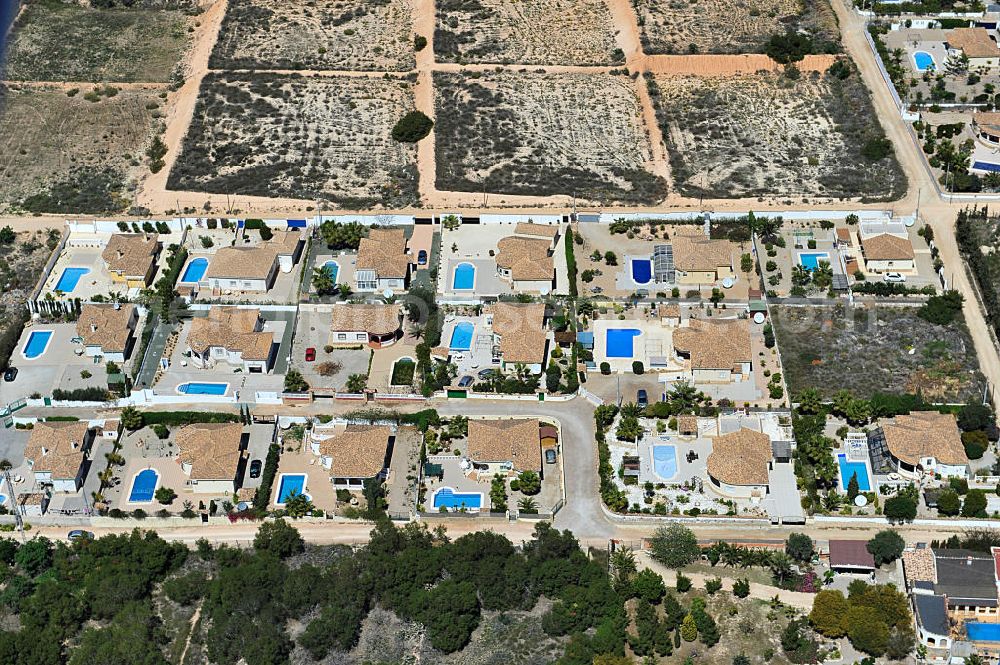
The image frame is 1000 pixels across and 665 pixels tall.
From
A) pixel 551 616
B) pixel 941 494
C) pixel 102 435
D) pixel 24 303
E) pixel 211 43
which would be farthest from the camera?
pixel 211 43

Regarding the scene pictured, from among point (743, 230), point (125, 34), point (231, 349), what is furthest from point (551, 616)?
point (125, 34)

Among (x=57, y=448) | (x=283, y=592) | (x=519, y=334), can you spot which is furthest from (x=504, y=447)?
(x=57, y=448)

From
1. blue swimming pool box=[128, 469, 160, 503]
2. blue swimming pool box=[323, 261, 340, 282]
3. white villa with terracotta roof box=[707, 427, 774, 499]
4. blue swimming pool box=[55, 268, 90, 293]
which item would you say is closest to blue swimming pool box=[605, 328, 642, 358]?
white villa with terracotta roof box=[707, 427, 774, 499]

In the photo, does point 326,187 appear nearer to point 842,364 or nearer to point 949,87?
point 842,364

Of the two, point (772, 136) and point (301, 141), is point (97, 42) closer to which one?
point (301, 141)

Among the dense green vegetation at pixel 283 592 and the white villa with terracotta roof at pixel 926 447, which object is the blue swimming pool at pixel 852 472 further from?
the dense green vegetation at pixel 283 592

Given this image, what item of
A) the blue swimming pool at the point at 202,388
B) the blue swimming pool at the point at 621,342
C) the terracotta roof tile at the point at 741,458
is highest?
the terracotta roof tile at the point at 741,458

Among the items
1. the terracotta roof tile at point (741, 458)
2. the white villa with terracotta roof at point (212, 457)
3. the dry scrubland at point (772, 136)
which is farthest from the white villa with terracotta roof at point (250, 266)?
the terracotta roof tile at point (741, 458)
